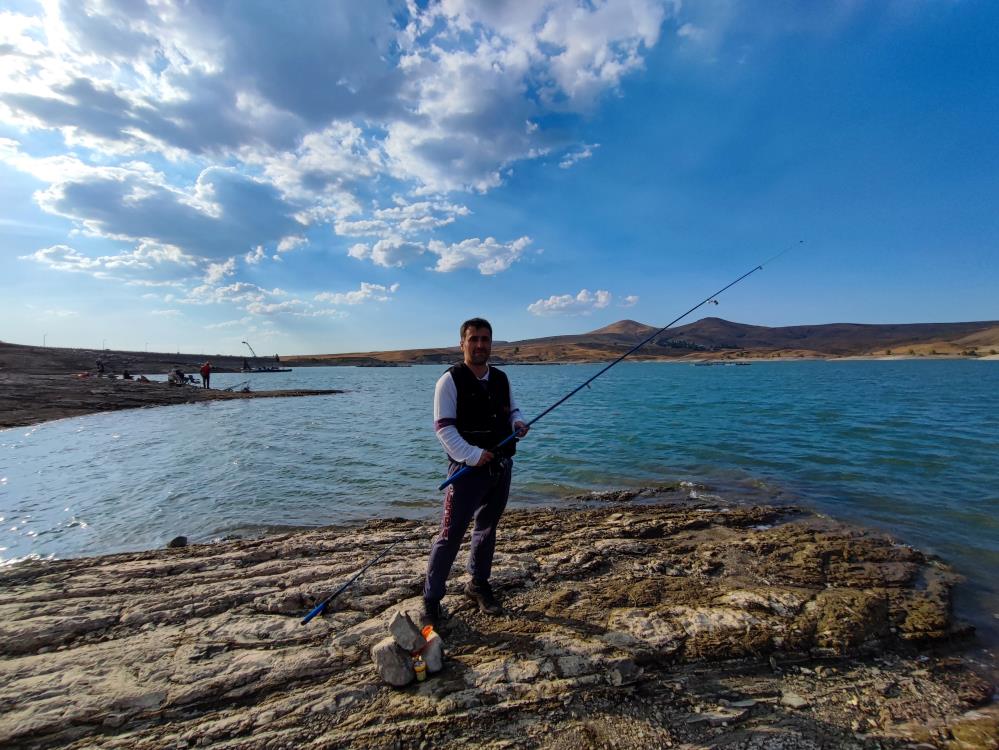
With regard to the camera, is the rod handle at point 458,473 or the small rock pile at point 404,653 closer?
the small rock pile at point 404,653

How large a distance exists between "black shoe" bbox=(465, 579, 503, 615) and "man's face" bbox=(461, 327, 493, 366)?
272 cm

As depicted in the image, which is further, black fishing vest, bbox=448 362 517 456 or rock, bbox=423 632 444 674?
black fishing vest, bbox=448 362 517 456

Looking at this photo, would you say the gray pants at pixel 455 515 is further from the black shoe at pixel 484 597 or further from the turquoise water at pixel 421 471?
the turquoise water at pixel 421 471

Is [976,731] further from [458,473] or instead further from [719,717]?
[458,473]

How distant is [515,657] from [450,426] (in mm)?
2352

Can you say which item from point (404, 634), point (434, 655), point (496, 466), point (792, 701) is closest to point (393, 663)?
point (404, 634)

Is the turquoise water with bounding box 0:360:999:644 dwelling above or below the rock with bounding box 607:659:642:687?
below

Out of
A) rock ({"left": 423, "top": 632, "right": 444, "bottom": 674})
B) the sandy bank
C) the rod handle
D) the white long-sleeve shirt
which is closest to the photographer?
rock ({"left": 423, "top": 632, "right": 444, "bottom": 674})

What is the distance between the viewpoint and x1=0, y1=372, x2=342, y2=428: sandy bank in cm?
2564

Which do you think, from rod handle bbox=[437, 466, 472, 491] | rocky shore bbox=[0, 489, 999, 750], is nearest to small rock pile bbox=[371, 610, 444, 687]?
rocky shore bbox=[0, 489, 999, 750]

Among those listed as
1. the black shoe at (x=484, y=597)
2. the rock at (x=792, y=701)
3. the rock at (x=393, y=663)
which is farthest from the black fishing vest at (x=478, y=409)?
the rock at (x=792, y=701)

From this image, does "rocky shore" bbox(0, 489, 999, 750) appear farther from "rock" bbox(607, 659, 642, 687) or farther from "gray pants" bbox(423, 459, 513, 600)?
"gray pants" bbox(423, 459, 513, 600)

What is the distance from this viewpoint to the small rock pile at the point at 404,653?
12.8 ft

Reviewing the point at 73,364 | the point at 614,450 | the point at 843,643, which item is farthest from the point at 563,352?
the point at 843,643
